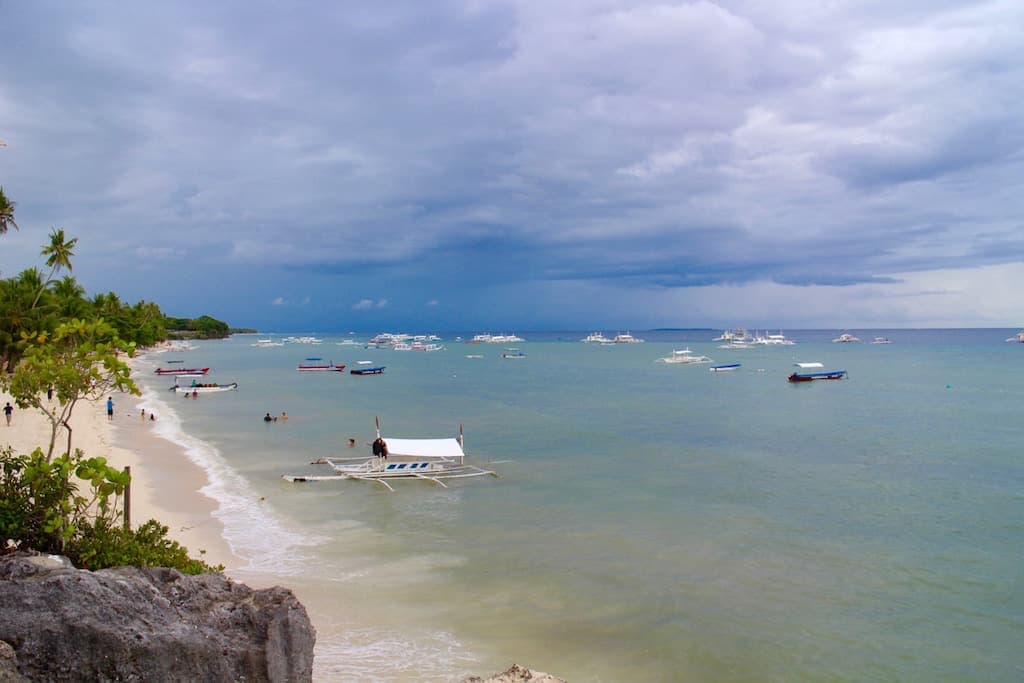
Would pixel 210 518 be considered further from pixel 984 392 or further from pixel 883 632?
pixel 984 392

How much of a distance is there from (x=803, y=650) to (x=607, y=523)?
26.7 ft

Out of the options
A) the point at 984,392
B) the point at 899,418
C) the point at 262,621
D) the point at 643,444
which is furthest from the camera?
the point at 984,392

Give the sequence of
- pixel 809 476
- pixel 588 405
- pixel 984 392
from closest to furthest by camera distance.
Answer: pixel 809 476, pixel 588 405, pixel 984 392

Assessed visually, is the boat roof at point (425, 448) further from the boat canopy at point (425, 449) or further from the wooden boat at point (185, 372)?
the wooden boat at point (185, 372)

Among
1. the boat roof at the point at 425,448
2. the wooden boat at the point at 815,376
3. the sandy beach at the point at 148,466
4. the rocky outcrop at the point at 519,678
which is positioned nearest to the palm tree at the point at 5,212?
the sandy beach at the point at 148,466

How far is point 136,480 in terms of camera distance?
936 inches

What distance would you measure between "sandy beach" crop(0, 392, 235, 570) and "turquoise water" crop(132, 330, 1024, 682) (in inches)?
31.2

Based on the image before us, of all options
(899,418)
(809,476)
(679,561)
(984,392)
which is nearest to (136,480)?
(679,561)

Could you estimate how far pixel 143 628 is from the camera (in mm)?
6258

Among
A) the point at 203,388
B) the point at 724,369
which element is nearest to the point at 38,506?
the point at 203,388

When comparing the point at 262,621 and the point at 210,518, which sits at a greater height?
the point at 262,621

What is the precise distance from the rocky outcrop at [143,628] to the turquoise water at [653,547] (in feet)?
14.5

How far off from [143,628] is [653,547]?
14.1m

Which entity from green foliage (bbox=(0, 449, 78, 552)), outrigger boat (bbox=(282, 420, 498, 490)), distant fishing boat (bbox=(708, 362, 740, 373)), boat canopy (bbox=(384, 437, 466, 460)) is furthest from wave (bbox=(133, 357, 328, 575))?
distant fishing boat (bbox=(708, 362, 740, 373))
